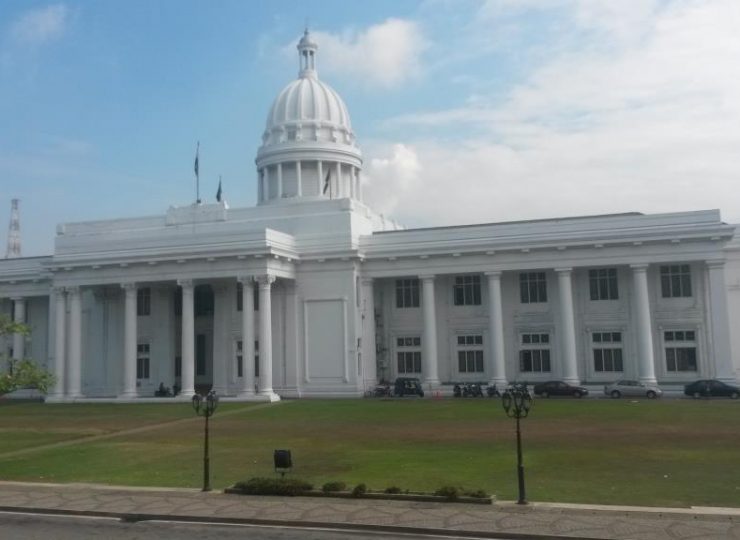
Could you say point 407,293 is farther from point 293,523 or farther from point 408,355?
point 293,523

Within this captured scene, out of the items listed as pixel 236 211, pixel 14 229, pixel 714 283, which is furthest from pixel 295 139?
pixel 14 229

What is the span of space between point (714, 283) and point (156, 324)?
40.7 m

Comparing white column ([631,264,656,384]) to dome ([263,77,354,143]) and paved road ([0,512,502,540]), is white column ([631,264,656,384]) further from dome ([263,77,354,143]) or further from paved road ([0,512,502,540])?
paved road ([0,512,502,540])

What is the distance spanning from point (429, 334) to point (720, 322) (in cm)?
1938

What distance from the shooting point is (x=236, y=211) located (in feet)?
204

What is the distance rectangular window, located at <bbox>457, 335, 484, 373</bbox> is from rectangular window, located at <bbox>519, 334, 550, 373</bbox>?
9.84ft

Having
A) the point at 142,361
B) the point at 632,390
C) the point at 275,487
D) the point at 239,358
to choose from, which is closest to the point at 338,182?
the point at 239,358

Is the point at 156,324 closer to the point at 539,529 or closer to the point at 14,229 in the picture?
the point at 539,529

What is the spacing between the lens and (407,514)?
1511 cm

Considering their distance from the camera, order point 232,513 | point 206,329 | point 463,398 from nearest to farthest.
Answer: point 232,513 < point 463,398 < point 206,329

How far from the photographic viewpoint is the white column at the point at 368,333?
54.9 m

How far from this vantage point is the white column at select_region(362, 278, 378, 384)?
54.9 m

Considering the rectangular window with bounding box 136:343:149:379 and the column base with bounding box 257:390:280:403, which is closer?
the column base with bounding box 257:390:280:403

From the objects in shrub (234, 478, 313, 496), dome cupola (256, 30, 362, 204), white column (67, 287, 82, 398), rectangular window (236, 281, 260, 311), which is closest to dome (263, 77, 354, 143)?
dome cupola (256, 30, 362, 204)
